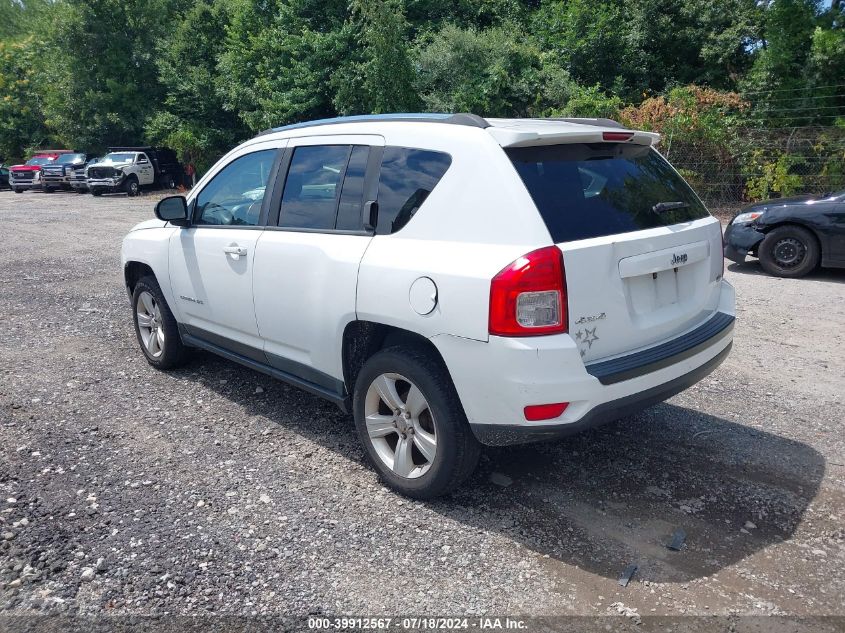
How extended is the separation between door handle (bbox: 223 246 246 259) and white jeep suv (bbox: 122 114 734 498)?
1 centimetres

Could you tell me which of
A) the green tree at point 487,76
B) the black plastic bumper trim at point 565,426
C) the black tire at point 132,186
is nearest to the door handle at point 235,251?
the black plastic bumper trim at point 565,426

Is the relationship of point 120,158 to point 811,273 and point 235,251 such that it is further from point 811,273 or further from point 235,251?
point 235,251

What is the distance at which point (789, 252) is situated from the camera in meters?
9.03

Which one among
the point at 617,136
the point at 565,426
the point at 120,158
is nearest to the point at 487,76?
the point at 120,158

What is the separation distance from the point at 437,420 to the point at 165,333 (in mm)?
3018

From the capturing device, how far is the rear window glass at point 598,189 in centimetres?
329

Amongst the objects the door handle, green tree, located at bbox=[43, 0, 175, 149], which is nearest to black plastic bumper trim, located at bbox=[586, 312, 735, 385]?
the door handle

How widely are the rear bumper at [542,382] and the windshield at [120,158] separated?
88.8 feet

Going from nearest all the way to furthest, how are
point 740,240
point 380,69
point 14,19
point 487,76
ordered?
point 740,240 → point 487,76 → point 380,69 → point 14,19

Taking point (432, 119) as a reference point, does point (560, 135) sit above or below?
below

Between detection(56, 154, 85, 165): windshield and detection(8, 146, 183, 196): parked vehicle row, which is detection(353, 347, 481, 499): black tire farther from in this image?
detection(56, 154, 85, 165): windshield

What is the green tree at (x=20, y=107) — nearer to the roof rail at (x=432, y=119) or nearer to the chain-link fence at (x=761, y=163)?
the chain-link fence at (x=761, y=163)

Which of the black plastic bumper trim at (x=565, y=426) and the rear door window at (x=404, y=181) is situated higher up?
the rear door window at (x=404, y=181)

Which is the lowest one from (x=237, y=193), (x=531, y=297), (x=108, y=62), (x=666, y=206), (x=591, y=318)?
(x=591, y=318)
